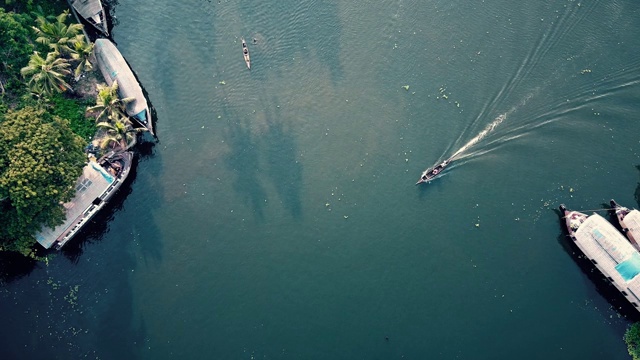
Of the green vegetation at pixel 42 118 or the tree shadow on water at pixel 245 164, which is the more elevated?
the green vegetation at pixel 42 118

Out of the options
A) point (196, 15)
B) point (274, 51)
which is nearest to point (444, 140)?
point (274, 51)

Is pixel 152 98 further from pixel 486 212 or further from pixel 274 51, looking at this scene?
pixel 486 212

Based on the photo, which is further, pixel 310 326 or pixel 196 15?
pixel 196 15

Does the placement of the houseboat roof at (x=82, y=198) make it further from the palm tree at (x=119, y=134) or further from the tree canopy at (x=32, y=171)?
the palm tree at (x=119, y=134)

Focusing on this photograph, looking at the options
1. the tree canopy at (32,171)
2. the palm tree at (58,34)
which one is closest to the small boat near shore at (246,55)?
the palm tree at (58,34)

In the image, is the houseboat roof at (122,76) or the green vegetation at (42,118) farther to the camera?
the houseboat roof at (122,76)

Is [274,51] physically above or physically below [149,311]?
above

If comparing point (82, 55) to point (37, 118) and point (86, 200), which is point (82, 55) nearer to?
point (37, 118)
